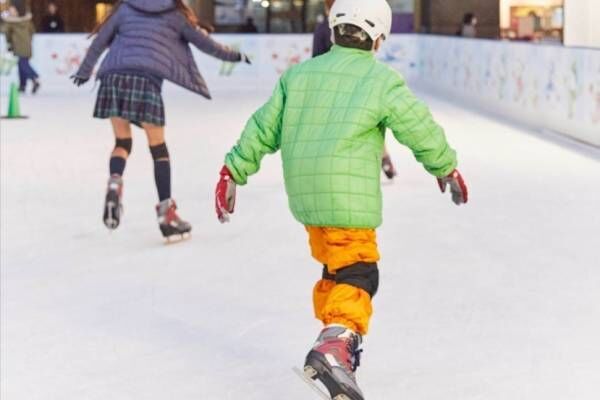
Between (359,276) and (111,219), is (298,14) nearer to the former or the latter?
(111,219)

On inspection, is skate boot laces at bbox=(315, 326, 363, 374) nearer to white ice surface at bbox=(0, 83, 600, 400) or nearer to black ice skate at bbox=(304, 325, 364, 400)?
black ice skate at bbox=(304, 325, 364, 400)

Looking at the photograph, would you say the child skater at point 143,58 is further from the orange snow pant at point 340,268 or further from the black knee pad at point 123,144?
the orange snow pant at point 340,268

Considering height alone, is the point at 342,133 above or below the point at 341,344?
above

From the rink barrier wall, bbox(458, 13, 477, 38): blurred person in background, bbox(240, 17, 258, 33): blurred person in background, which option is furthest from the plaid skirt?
bbox(240, 17, 258, 33): blurred person in background

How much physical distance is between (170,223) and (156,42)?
0.86 meters

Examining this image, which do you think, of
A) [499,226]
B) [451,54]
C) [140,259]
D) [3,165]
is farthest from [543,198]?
[451,54]

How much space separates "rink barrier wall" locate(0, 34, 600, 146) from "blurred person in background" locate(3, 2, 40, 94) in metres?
0.69

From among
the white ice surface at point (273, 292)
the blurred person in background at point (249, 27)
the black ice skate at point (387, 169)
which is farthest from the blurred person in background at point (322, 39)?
the blurred person in background at point (249, 27)

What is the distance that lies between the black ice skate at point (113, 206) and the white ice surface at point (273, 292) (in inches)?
5.3

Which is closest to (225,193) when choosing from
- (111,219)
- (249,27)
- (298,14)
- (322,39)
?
(111,219)

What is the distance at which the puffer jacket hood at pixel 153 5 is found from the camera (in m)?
6.96

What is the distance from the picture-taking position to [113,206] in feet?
22.9

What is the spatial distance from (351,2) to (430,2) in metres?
25.4

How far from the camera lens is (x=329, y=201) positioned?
3.79 meters
